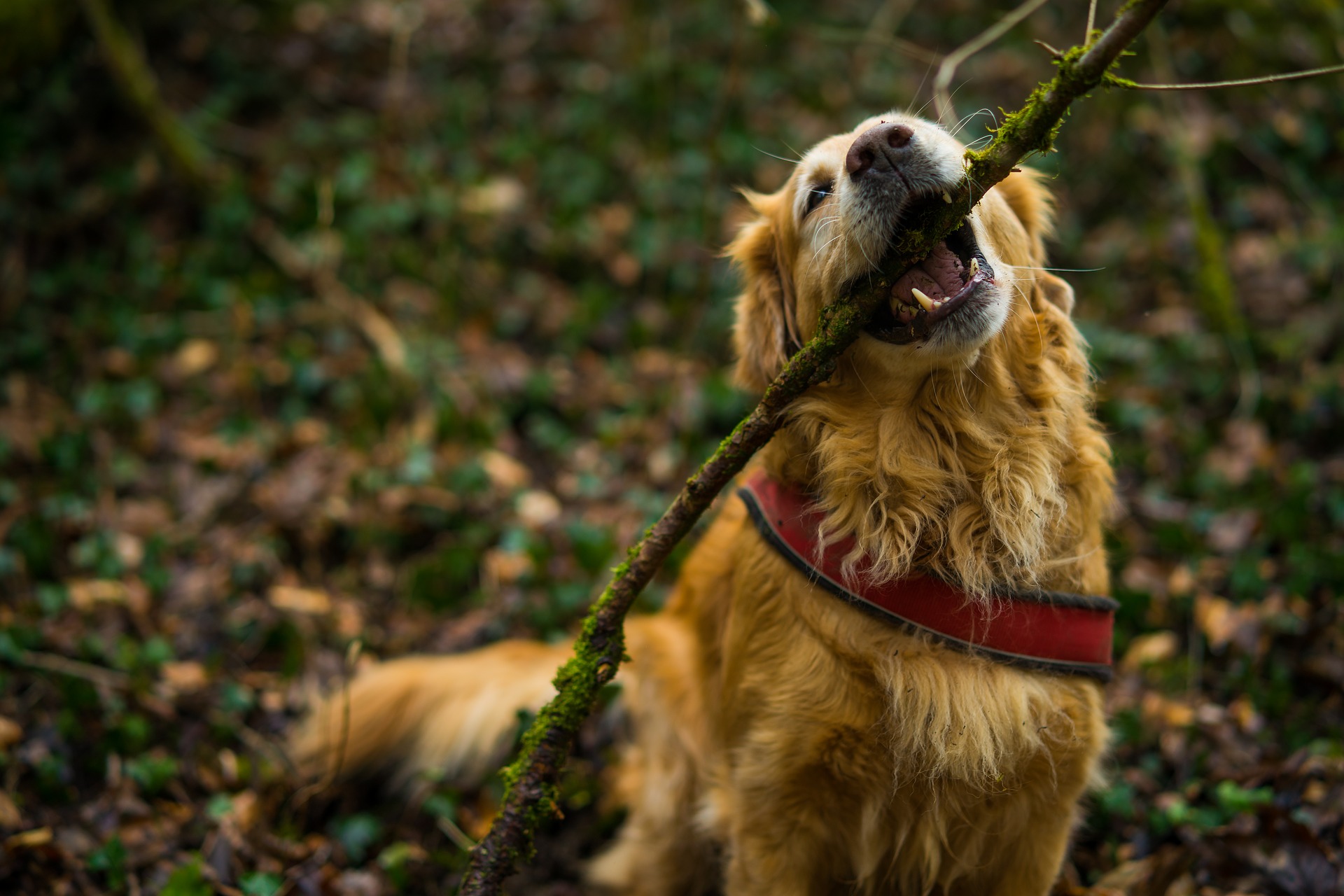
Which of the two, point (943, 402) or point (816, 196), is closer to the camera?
point (943, 402)

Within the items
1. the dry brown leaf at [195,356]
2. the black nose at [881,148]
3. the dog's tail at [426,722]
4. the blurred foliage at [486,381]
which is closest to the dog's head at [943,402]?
the black nose at [881,148]

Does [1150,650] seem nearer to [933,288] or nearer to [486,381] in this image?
[933,288]

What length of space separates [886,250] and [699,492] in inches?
28.6

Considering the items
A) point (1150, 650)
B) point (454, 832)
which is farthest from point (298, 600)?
point (1150, 650)

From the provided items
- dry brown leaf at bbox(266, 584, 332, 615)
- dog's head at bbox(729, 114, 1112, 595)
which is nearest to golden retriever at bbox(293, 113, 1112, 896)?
dog's head at bbox(729, 114, 1112, 595)

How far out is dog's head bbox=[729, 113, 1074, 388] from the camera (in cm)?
218

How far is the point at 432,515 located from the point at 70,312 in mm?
3082

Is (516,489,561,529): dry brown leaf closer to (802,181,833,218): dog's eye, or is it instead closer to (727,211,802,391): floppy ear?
(727,211,802,391): floppy ear

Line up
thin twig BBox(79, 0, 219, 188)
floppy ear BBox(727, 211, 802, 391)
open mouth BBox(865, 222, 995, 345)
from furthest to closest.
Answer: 1. thin twig BBox(79, 0, 219, 188)
2. floppy ear BBox(727, 211, 802, 391)
3. open mouth BBox(865, 222, 995, 345)

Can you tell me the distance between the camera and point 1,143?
5996mm

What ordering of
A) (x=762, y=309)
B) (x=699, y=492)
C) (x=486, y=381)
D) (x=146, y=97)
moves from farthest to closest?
(x=146, y=97) → (x=486, y=381) → (x=762, y=309) → (x=699, y=492)

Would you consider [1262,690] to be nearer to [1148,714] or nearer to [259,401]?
[1148,714]

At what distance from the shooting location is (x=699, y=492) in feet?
6.81

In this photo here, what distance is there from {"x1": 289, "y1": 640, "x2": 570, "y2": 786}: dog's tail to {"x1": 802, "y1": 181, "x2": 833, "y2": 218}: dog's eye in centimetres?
175
